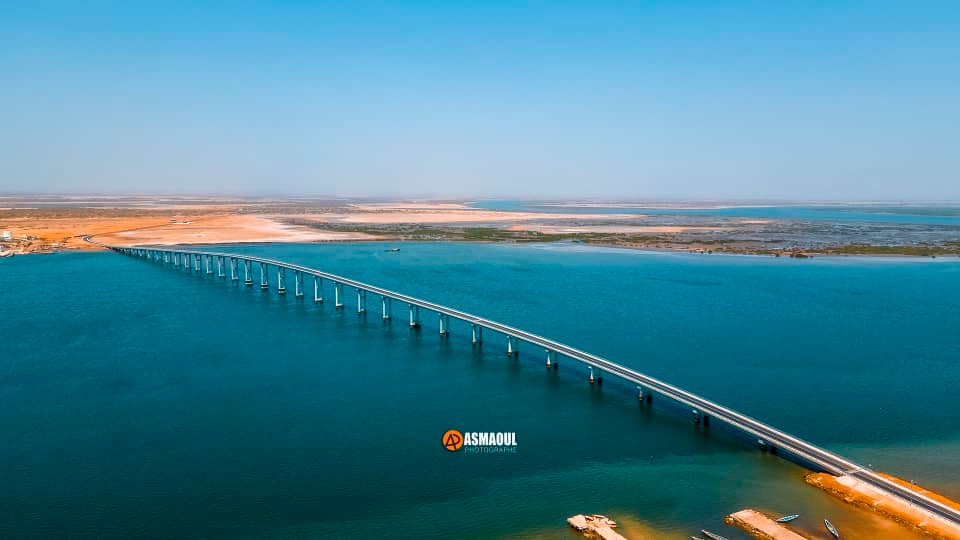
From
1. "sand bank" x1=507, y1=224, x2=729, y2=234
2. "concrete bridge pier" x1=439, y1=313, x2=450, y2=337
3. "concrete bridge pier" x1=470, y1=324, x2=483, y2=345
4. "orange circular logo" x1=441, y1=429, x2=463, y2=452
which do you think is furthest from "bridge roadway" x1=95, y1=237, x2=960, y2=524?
"sand bank" x1=507, y1=224, x2=729, y2=234

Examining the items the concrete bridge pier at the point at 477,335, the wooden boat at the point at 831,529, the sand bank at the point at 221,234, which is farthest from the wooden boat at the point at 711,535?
the sand bank at the point at 221,234

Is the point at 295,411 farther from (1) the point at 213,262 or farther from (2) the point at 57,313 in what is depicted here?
(1) the point at 213,262

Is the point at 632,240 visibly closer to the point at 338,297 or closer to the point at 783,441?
the point at 338,297

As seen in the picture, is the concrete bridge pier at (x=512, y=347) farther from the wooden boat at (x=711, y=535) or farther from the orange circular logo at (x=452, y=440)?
the wooden boat at (x=711, y=535)

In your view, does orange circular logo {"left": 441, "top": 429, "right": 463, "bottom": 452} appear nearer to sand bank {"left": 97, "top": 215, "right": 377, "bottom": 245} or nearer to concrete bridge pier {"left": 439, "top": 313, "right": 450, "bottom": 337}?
concrete bridge pier {"left": 439, "top": 313, "right": 450, "bottom": 337}

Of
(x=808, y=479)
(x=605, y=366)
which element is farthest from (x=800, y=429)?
(x=605, y=366)

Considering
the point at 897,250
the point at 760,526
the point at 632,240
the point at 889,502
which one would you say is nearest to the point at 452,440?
Result: the point at 760,526
